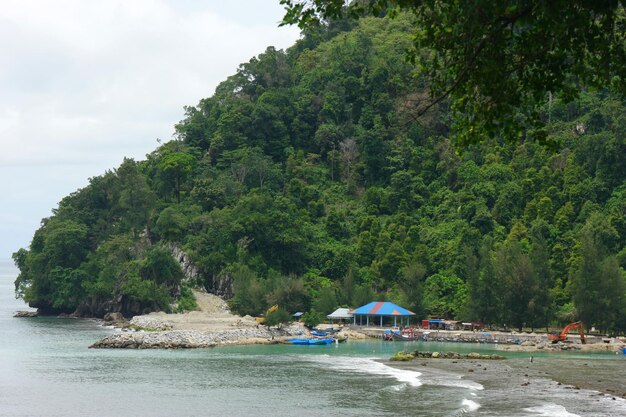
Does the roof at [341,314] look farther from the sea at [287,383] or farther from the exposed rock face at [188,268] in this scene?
the exposed rock face at [188,268]

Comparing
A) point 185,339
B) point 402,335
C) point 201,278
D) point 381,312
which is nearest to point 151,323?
point 185,339

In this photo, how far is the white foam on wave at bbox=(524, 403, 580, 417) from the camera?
94.6ft

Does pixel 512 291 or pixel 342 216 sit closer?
pixel 512 291

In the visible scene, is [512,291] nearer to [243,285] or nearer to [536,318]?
[536,318]

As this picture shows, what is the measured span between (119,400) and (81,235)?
5628 centimetres

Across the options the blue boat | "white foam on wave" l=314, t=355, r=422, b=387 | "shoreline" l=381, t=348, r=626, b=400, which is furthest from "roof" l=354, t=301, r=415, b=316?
"shoreline" l=381, t=348, r=626, b=400

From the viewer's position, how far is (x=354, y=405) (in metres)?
31.9

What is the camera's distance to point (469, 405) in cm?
3130

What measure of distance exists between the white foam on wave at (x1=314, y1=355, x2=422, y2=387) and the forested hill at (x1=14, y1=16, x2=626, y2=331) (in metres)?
19.3

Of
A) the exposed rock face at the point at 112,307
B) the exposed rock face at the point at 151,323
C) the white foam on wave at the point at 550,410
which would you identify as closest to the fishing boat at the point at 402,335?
the exposed rock face at the point at 151,323

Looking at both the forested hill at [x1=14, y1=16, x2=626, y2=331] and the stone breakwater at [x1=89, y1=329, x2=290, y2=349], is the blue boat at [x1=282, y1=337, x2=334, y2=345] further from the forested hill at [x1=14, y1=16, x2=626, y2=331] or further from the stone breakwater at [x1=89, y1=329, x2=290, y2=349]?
the forested hill at [x1=14, y1=16, x2=626, y2=331]

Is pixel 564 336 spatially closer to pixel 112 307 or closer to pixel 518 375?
pixel 518 375

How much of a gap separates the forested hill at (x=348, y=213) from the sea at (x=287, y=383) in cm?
1265

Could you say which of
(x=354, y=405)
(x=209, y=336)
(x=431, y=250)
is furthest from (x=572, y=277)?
(x=354, y=405)
